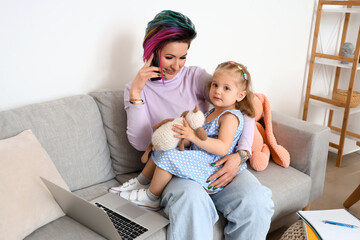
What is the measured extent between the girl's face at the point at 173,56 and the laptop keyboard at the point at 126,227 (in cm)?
69

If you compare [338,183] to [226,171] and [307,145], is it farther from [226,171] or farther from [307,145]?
[226,171]

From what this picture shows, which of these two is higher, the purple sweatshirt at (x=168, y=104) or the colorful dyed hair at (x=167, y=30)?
A: the colorful dyed hair at (x=167, y=30)

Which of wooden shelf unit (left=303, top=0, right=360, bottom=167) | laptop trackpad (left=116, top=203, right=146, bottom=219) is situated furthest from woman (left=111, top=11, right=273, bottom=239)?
wooden shelf unit (left=303, top=0, right=360, bottom=167)

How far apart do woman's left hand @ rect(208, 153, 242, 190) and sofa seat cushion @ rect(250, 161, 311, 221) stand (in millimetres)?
236

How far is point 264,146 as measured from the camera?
6.42ft

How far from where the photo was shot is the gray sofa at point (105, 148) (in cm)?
157

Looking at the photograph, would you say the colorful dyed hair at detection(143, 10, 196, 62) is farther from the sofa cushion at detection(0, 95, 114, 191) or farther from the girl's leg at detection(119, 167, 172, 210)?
the girl's leg at detection(119, 167, 172, 210)

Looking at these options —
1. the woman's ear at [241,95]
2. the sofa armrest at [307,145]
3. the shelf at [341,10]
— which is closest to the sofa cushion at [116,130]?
the woman's ear at [241,95]

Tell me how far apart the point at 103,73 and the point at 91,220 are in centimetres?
90

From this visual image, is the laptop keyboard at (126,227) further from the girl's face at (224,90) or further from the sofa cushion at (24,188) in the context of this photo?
the girl's face at (224,90)

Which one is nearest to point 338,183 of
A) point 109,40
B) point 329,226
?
point 329,226

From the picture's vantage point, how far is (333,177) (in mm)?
2609

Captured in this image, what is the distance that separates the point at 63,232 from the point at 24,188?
0.21 metres

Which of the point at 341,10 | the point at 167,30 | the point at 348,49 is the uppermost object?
the point at 341,10
